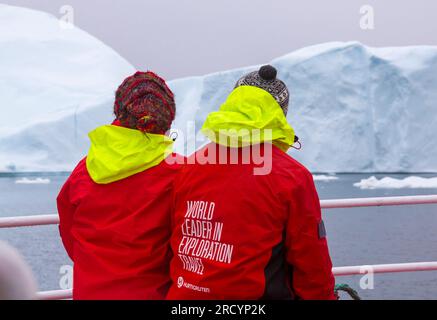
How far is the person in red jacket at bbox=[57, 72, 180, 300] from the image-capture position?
140cm

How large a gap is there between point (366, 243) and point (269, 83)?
16020 millimetres

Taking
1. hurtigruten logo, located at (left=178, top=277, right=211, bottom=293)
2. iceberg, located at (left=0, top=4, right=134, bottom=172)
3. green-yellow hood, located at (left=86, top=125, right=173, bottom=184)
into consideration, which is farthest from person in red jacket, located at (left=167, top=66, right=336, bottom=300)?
iceberg, located at (left=0, top=4, right=134, bottom=172)

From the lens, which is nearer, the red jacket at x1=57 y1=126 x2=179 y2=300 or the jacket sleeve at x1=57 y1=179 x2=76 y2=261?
the red jacket at x1=57 y1=126 x2=179 y2=300

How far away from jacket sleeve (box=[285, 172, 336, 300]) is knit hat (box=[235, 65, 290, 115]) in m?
0.20

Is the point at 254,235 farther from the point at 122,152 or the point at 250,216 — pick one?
the point at 122,152

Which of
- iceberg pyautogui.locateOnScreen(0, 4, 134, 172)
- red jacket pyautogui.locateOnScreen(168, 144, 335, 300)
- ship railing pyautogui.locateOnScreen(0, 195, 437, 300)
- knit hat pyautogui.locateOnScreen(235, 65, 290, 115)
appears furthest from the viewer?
iceberg pyautogui.locateOnScreen(0, 4, 134, 172)

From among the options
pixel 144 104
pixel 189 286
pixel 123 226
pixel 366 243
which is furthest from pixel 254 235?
pixel 366 243

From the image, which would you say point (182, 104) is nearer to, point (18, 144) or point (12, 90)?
point (18, 144)

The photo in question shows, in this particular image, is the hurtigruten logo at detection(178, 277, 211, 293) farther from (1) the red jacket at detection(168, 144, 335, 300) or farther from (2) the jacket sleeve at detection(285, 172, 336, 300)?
(2) the jacket sleeve at detection(285, 172, 336, 300)

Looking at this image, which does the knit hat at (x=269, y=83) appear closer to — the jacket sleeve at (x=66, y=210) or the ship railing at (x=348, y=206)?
the jacket sleeve at (x=66, y=210)

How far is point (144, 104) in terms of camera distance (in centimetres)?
146

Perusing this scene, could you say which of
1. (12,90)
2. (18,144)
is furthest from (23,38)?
(18,144)
